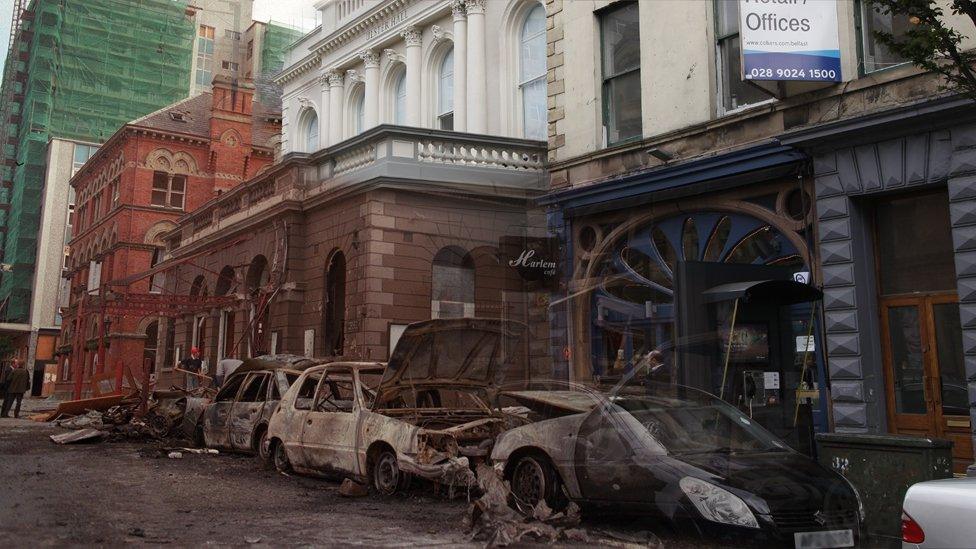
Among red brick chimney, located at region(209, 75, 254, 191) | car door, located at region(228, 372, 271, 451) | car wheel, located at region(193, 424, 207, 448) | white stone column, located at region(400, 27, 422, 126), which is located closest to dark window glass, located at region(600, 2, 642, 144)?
car door, located at region(228, 372, 271, 451)

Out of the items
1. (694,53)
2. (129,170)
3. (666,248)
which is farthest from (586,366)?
(129,170)

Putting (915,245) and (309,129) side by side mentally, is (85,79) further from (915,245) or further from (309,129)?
(915,245)

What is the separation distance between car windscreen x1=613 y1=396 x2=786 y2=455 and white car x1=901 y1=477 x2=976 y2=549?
2429 mm

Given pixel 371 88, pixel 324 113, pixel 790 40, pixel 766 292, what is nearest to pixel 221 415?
pixel 766 292

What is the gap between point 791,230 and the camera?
12.1m

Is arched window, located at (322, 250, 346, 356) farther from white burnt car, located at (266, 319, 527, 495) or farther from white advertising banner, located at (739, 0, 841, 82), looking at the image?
white advertising banner, located at (739, 0, 841, 82)

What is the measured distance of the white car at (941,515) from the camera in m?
4.63

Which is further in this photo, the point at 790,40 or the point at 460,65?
the point at 460,65

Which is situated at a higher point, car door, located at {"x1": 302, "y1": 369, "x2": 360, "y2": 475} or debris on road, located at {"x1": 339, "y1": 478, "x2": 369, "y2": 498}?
car door, located at {"x1": 302, "y1": 369, "x2": 360, "y2": 475}

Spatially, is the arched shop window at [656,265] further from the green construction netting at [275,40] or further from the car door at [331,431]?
the green construction netting at [275,40]

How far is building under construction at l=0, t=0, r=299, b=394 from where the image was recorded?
5412cm

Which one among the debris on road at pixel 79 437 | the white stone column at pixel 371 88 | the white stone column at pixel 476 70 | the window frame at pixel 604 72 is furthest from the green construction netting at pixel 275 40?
the window frame at pixel 604 72

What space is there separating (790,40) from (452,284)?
352 inches

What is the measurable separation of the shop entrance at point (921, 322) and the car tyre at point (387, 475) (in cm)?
639
